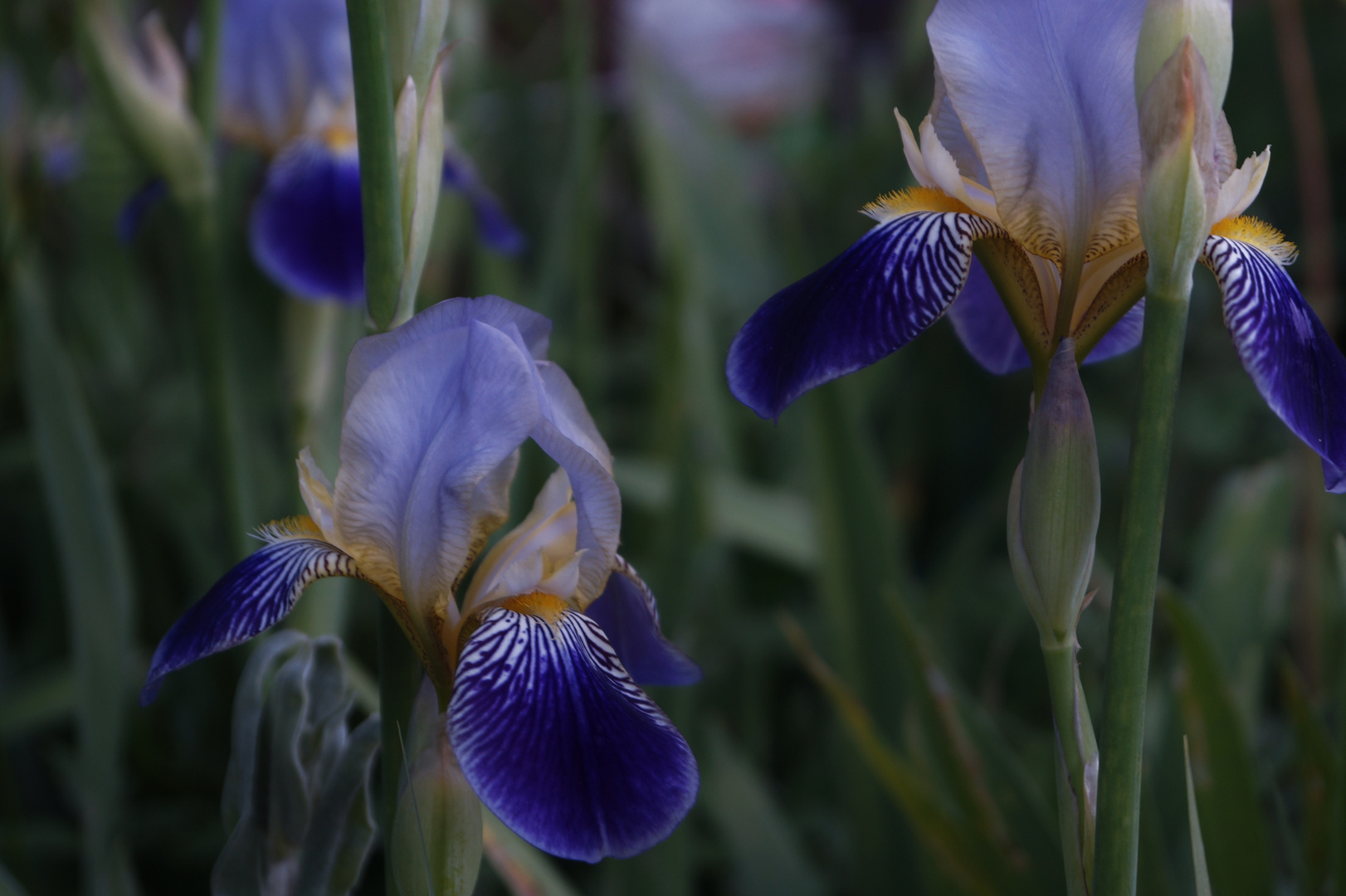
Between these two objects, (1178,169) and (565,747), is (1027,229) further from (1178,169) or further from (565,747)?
(565,747)

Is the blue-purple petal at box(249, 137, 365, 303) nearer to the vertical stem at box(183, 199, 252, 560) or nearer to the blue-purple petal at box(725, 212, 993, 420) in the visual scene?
the vertical stem at box(183, 199, 252, 560)

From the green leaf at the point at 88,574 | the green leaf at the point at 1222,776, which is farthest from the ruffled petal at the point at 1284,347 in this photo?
the green leaf at the point at 88,574

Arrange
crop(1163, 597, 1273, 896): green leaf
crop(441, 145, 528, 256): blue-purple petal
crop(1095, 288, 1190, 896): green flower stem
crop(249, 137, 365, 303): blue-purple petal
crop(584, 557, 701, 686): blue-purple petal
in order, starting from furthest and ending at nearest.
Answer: crop(441, 145, 528, 256): blue-purple petal → crop(249, 137, 365, 303): blue-purple petal → crop(1163, 597, 1273, 896): green leaf → crop(584, 557, 701, 686): blue-purple petal → crop(1095, 288, 1190, 896): green flower stem

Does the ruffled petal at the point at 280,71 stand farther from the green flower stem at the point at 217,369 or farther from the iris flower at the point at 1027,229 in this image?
the iris flower at the point at 1027,229

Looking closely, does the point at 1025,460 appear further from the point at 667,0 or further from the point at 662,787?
the point at 667,0

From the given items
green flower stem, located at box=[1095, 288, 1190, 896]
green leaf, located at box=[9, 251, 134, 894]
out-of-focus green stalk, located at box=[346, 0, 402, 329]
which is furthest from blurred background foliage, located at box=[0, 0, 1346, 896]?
out-of-focus green stalk, located at box=[346, 0, 402, 329]

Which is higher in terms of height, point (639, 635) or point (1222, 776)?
point (639, 635)

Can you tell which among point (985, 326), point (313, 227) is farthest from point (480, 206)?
point (985, 326)
